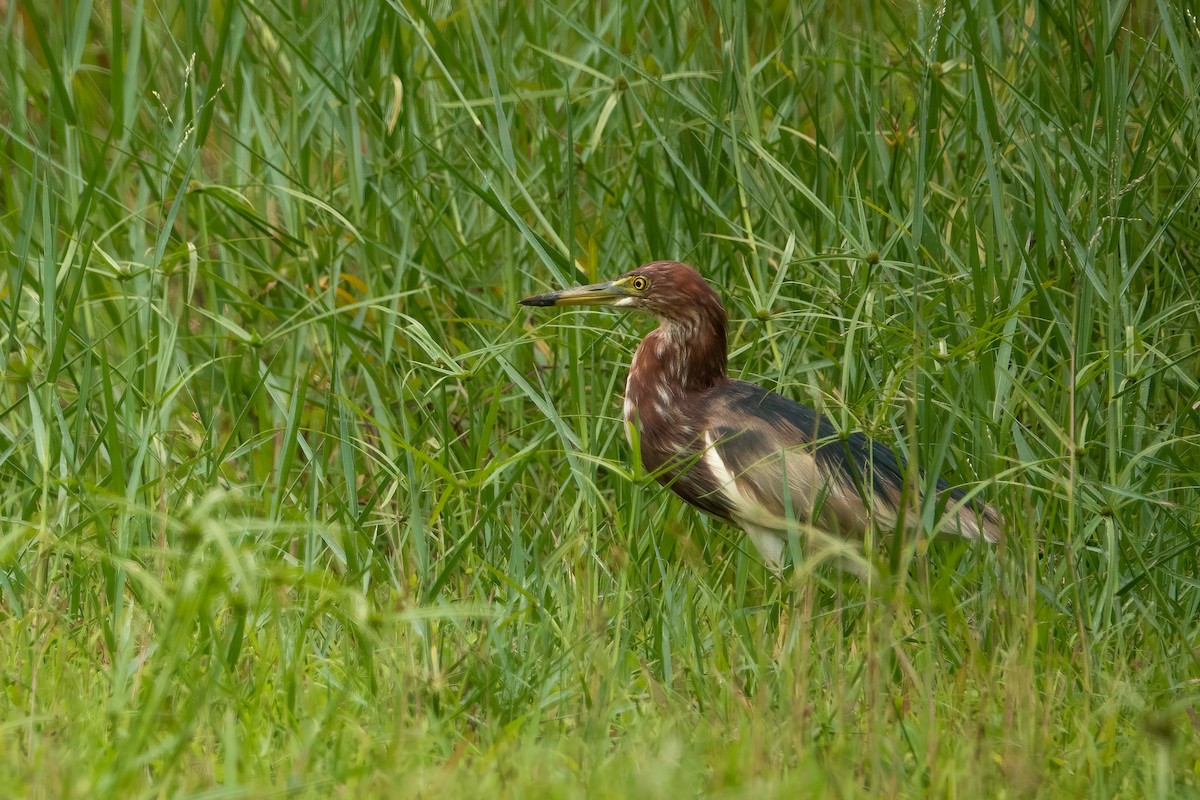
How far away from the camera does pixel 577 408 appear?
4.51 meters

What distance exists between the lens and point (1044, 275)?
4328 mm

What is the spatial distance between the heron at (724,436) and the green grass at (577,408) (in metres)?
0.13

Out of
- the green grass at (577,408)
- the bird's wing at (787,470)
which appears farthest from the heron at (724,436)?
the green grass at (577,408)

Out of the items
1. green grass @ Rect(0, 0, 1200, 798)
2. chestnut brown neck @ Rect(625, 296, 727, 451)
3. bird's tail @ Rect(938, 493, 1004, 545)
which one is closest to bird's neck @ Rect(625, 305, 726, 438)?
chestnut brown neck @ Rect(625, 296, 727, 451)

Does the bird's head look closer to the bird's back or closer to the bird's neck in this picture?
the bird's neck

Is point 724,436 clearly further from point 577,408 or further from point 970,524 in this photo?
point 970,524

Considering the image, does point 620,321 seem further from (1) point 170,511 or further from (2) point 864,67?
(1) point 170,511

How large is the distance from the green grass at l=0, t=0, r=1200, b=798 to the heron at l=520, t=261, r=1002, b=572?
0.13m

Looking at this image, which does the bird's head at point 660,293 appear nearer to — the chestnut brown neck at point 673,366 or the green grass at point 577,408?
the chestnut brown neck at point 673,366

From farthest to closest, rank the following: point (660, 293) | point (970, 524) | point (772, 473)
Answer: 1. point (660, 293)
2. point (772, 473)
3. point (970, 524)

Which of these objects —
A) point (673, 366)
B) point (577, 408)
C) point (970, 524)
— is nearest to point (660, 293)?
point (673, 366)

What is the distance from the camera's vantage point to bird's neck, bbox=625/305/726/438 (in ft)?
15.4

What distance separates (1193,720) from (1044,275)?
153 cm

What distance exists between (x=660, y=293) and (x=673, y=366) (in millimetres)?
231
